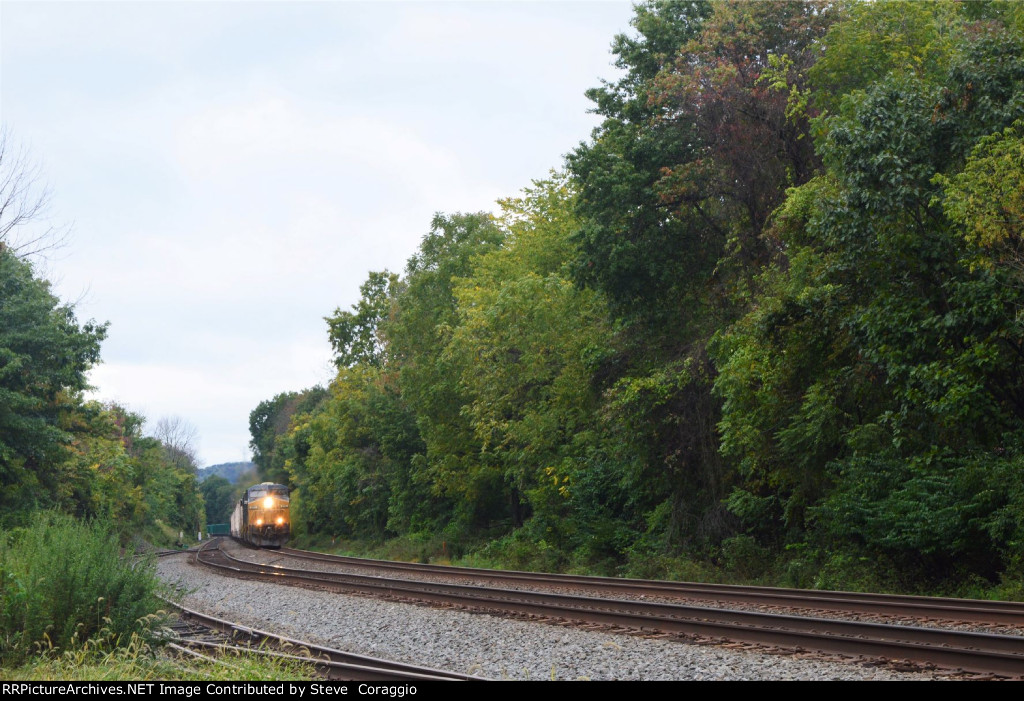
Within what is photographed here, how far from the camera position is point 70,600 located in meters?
11.2

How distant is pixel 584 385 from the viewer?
26.6m

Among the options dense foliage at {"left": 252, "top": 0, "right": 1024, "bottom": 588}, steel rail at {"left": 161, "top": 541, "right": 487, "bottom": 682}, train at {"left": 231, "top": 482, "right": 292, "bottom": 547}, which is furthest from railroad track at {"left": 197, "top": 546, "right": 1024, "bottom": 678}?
train at {"left": 231, "top": 482, "right": 292, "bottom": 547}

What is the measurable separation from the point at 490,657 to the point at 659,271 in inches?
582

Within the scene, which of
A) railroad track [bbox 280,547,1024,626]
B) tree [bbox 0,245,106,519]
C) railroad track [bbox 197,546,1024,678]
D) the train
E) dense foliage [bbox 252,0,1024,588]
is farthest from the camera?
the train

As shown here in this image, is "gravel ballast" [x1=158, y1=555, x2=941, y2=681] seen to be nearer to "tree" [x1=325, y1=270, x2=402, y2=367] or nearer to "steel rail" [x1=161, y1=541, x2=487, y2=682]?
"steel rail" [x1=161, y1=541, x2=487, y2=682]

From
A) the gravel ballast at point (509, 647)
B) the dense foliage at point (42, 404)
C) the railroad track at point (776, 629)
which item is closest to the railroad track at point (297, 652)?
the gravel ballast at point (509, 647)

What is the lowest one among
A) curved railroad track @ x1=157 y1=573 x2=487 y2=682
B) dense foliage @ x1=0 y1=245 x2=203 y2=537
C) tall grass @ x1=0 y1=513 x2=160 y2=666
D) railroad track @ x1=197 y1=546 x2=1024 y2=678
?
curved railroad track @ x1=157 y1=573 x2=487 y2=682

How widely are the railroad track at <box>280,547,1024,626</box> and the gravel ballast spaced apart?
326 cm

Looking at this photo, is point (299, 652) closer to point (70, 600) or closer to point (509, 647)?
point (509, 647)

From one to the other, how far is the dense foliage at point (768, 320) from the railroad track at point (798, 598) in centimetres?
210

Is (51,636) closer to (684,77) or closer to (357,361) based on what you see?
(684,77)

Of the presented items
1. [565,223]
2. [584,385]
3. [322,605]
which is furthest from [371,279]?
[322,605]

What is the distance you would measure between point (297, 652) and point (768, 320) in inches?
436

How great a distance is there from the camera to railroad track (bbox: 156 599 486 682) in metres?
8.80
